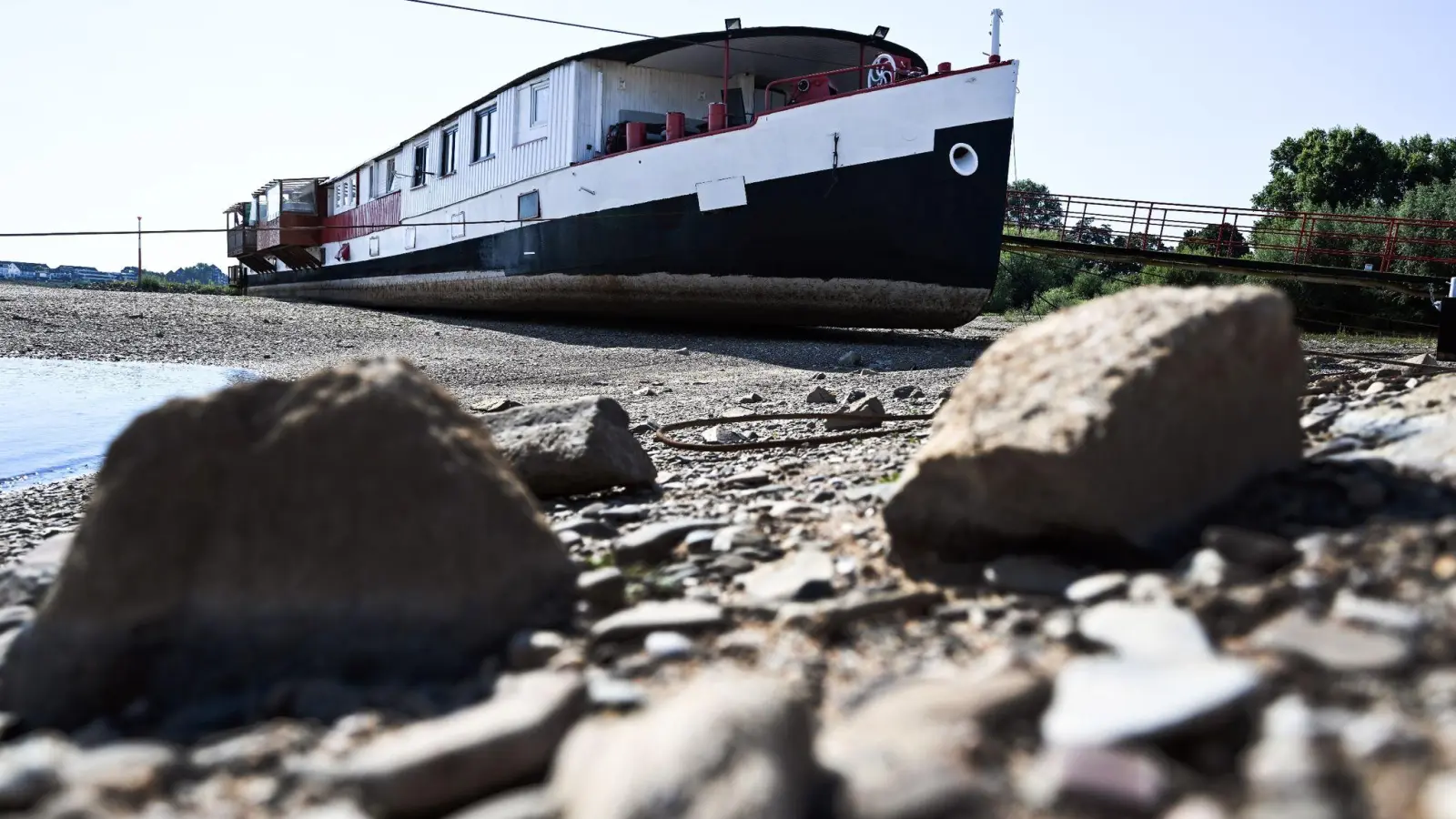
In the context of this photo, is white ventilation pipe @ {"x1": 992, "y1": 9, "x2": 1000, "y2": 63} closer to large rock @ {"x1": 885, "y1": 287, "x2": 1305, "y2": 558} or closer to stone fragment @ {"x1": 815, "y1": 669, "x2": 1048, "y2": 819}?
large rock @ {"x1": 885, "y1": 287, "x2": 1305, "y2": 558}

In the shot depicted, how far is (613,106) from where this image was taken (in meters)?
13.8

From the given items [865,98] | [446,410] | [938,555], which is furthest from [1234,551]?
[865,98]

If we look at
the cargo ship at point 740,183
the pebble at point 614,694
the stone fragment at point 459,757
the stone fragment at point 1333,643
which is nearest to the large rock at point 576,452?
the pebble at point 614,694

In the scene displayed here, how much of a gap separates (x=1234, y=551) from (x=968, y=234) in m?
10.3

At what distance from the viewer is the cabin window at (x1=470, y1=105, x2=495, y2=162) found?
51.2 ft

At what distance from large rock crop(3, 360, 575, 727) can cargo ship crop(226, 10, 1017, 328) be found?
1003cm

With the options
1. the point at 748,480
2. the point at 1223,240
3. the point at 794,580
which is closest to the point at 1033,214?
the point at 1223,240

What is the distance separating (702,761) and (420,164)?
1854 centimetres

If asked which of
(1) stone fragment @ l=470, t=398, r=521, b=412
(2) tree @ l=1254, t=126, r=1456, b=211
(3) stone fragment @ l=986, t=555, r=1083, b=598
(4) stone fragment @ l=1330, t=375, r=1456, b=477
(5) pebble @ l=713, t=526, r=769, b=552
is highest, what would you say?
(2) tree @ l=1254, t=126, r=1456, b=211

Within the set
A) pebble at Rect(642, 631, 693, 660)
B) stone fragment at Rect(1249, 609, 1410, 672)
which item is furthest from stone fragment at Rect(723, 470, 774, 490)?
stone fragment at Rect(1249, 609, 1410, 672)

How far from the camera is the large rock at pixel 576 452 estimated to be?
397 centimetres

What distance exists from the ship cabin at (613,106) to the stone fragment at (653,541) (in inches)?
361

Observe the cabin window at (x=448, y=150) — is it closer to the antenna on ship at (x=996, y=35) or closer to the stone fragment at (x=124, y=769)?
the antenna on ship at (x=996, y=35)

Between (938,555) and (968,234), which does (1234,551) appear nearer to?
(938,555)
